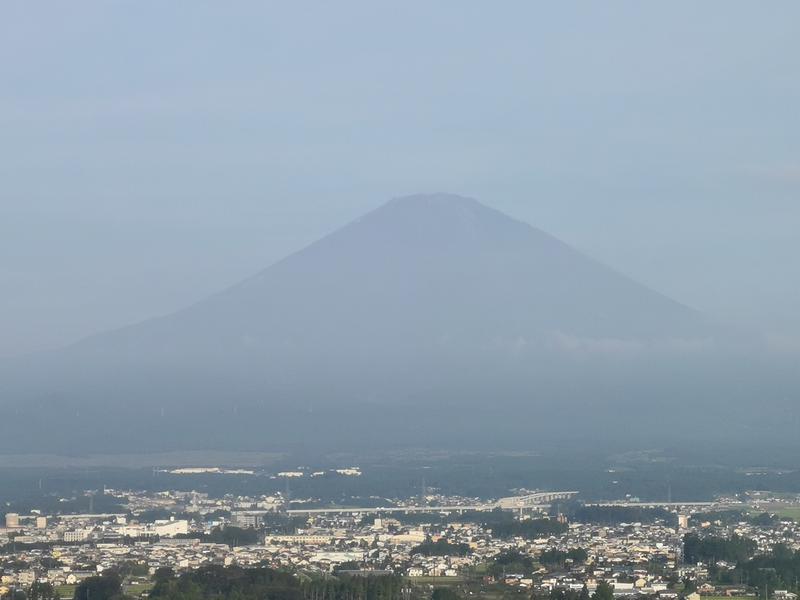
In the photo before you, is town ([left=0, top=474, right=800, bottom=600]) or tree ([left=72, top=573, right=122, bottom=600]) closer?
tree ([left=72, top=573, right=122, bottom=600])

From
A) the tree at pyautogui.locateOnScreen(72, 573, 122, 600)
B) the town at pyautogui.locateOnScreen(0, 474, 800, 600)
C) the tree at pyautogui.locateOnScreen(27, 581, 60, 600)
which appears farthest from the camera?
the town at pyautogui.locateOnScreen(0, 474, 800, 600)

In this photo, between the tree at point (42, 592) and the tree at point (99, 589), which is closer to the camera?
the tree at point (42, 592)

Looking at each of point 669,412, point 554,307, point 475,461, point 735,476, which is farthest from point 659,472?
point 554,307

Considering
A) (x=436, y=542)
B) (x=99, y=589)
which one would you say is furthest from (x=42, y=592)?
(x=436, y=542)

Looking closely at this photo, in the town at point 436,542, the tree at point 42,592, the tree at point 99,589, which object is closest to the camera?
the tree at point 42,592

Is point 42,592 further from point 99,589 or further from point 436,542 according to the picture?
point 436,542

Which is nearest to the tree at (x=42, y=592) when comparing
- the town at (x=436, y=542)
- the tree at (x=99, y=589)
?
the town at (x=436, y=542)

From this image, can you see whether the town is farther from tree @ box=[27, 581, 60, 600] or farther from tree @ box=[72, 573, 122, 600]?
tree @ box=[72, 573, 122, 600]

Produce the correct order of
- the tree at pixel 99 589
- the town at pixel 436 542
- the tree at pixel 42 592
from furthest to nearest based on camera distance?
the town at pixel 436 542 → the tree at pixel 99 589 → the tree at pixel 42 592

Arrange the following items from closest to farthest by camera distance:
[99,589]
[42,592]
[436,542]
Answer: [42,592]
[99,589]
[436,542]

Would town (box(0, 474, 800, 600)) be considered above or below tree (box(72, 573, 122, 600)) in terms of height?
above

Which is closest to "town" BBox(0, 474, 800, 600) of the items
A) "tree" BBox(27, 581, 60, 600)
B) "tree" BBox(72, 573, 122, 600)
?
"tree" BBox(27, 581, 60, 600)

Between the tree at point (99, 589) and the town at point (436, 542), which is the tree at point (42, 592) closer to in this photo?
the town at point (436, 542)
